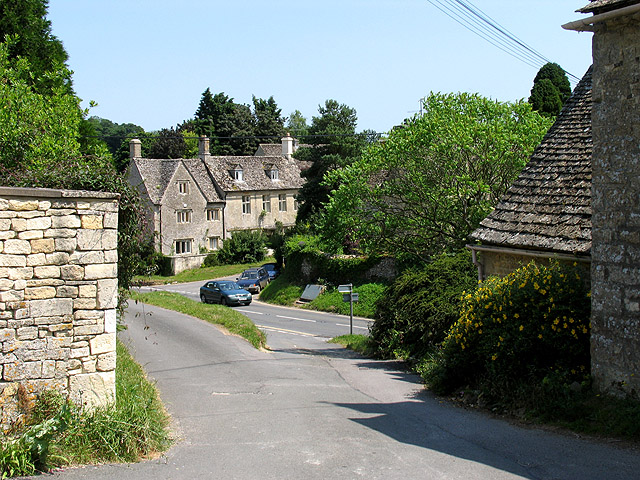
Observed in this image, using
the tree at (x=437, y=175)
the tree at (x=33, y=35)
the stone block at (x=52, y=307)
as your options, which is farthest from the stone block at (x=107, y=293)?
the tree at (x=33, y=35)

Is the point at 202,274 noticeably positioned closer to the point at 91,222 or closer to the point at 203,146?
the point at 203,146

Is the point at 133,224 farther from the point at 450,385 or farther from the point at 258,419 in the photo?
the point at 450,385

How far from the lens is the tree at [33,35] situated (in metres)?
26.9

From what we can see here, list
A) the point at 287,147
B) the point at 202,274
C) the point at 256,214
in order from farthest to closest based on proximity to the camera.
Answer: the point at 287,147, the point at 256,214, the point at 202,274

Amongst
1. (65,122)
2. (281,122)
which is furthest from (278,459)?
(281,122)

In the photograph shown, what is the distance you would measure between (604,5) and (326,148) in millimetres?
39320

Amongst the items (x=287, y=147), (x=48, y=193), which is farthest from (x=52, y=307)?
(x=287, y=147)

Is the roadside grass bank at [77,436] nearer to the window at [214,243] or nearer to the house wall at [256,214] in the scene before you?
the window at [214,243]

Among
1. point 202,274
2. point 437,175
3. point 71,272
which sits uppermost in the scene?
point 437,175

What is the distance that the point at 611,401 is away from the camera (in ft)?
31.0

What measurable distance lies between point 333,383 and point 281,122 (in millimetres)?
84409

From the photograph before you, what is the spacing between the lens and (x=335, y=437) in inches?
360

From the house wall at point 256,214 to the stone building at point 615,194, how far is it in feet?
165

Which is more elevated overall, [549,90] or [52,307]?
[549,90]
